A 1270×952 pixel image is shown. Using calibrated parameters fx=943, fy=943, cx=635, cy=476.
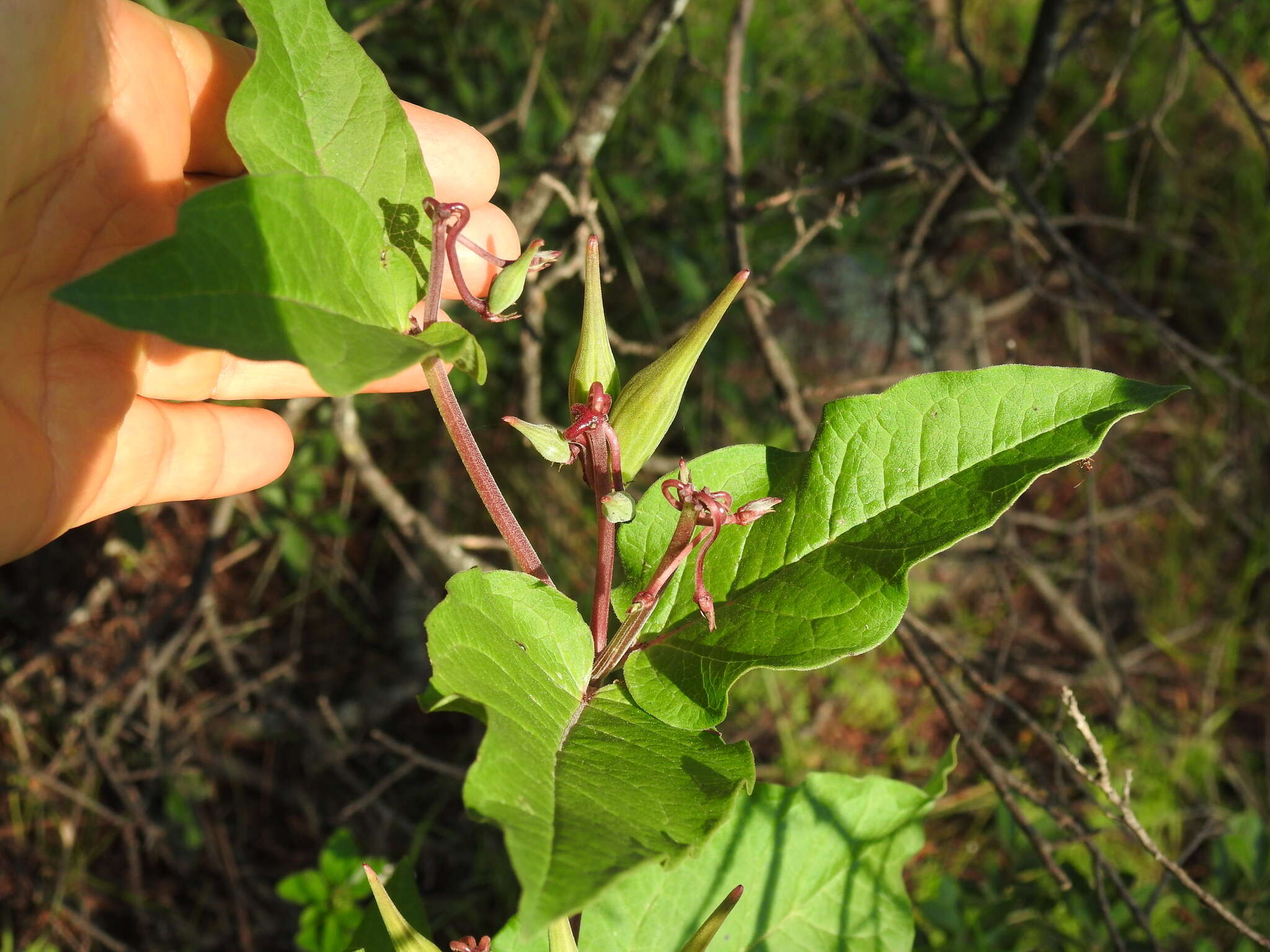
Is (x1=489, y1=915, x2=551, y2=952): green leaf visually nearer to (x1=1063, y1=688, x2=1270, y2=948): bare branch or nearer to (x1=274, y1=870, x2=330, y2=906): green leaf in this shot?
(x1=1063, y1=688, x2=1270, y2=948): bare branch

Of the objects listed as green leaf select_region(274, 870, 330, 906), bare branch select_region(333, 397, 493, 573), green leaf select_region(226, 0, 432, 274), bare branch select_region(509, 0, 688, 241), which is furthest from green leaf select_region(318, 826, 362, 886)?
green leaf select_region(226, 0, 432, 274)

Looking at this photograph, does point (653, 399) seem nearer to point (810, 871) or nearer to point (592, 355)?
point (592, 355)

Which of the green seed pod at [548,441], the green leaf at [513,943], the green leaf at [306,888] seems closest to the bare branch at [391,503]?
the green leaf at [306,888]

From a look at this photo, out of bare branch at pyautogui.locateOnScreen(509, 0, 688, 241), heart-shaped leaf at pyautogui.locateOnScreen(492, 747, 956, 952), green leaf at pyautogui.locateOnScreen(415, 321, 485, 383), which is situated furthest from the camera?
bare branch at pyautogui.locateOnScreen(509, 0, 688, 241)

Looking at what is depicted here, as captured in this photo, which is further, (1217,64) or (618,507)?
(1217,64)

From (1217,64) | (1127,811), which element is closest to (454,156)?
(1127,811)

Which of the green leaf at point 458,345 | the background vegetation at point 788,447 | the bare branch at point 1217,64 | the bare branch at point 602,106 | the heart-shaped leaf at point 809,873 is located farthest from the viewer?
the background vegetation at point 788,447

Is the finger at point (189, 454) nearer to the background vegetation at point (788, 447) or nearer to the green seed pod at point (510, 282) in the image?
the background vegetation at point (788, 447)
